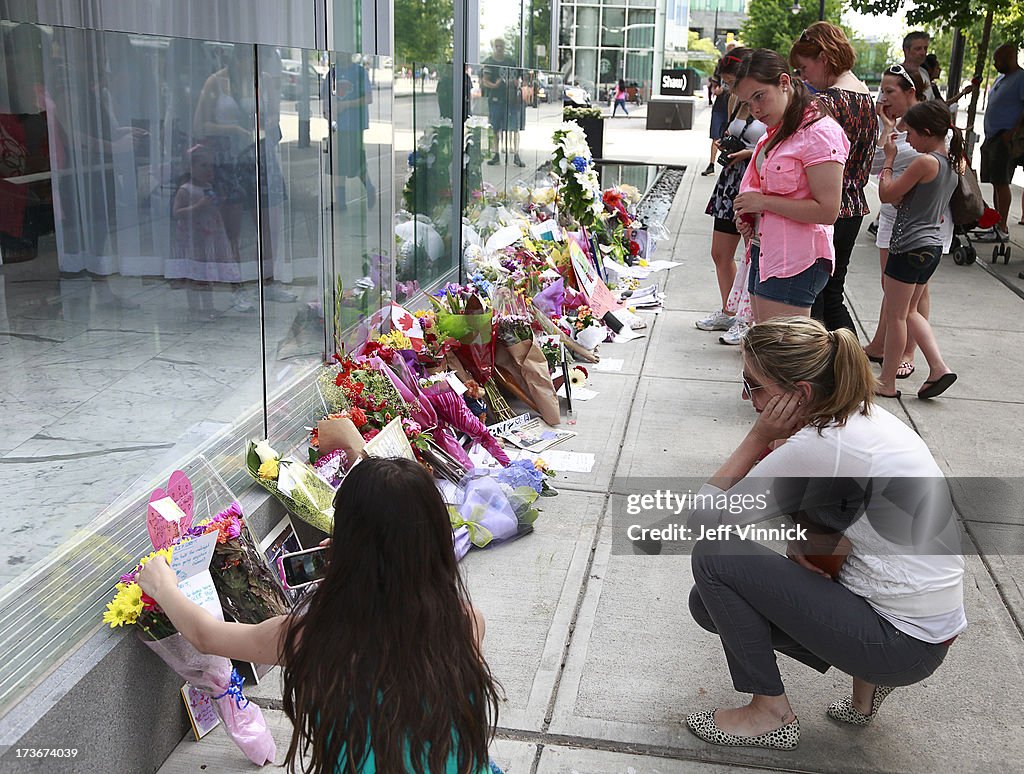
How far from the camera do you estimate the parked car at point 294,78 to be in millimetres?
3670

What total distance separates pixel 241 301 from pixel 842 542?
6.97 feet

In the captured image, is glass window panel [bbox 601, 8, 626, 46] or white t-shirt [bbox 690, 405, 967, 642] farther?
glass window panel [bbox 601, 8, 626, 46]

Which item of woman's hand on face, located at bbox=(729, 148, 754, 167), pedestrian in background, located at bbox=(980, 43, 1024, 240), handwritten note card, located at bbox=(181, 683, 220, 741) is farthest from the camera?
pedestrian in background, located at bbox=(980, 43, 1024, 240)

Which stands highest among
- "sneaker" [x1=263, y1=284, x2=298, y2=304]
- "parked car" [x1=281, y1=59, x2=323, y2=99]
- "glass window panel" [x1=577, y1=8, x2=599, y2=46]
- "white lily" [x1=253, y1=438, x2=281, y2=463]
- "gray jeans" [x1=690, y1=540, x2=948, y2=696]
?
"glass window panel" [x1=577, y1=8, x2=599, y2=46]

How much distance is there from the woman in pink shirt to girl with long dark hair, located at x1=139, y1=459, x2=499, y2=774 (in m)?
3.01

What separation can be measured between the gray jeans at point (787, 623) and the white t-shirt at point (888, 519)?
52 mm

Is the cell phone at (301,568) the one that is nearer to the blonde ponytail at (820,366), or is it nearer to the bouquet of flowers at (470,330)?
the blonde ponytail at (820,366)

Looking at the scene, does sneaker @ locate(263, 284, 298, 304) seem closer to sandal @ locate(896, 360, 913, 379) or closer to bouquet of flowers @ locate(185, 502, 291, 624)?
bouquet of flowers @ locate(185, 502, 291, 624)

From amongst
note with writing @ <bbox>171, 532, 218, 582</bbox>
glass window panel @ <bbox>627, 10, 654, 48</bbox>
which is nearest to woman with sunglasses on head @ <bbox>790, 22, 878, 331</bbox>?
note with writing @ <bbox>171, 532, 218, 582</bbox>

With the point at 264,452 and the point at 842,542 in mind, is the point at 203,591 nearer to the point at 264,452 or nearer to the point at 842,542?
the point at 264,452

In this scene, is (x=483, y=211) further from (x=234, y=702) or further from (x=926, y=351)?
(x=234, y=702)

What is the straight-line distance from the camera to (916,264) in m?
5.16

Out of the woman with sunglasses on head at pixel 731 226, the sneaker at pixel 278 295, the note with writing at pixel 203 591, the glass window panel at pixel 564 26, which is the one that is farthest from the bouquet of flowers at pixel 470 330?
the glass window panel at pixel 564 26

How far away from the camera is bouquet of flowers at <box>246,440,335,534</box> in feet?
10.5
